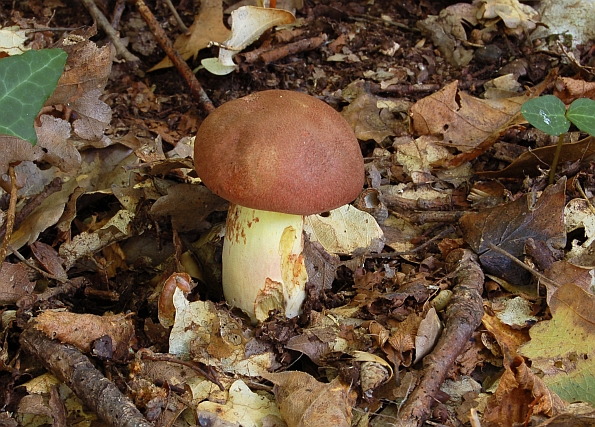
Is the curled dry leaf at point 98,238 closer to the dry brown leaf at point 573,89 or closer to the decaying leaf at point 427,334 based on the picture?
the decaying leaf at point 427,334

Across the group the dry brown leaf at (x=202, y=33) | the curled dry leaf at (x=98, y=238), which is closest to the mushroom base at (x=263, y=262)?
the curled dry leaf at (x=98, y=238)

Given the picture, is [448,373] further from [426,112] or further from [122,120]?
[122,120]

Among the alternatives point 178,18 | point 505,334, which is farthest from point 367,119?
point 505,334

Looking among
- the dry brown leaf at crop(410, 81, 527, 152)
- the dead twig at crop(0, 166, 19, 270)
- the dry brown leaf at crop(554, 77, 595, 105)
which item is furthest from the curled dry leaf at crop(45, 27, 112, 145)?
the dry brown leaf at crop(554, 77, 595, 105)

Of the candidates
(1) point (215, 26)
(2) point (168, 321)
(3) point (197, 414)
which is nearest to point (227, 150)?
(2) point (168, 321)

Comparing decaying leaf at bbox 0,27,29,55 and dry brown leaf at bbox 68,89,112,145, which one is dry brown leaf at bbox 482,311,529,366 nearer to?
dry brown leaf at bbox 68,89,112,145
